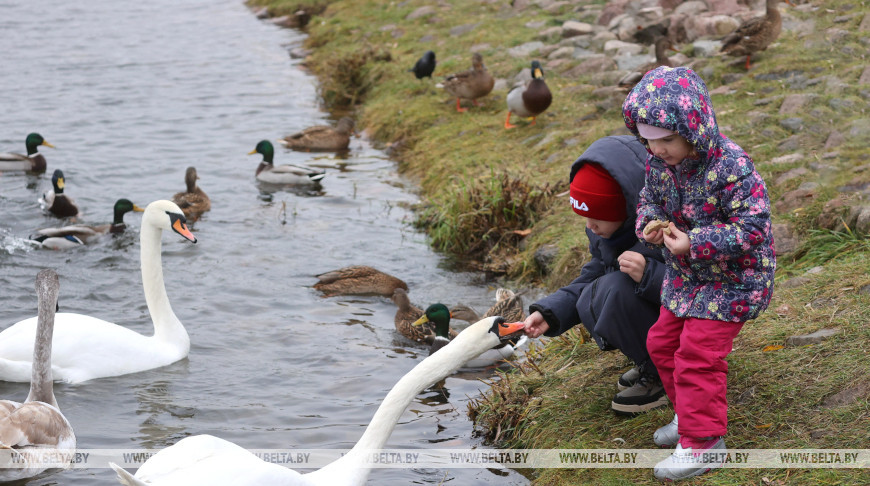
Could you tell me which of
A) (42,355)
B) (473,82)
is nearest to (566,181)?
(473,82)

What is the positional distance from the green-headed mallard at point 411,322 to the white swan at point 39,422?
9.72 feet

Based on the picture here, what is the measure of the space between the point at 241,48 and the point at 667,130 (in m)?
18.3

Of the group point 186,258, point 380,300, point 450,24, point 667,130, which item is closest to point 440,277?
point 380,300

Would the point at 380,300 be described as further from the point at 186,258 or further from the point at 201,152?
the point at 201,152

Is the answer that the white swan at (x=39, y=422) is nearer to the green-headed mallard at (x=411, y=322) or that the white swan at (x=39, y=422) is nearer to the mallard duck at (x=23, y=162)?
the green-headed mallard at (x=411, y=322)

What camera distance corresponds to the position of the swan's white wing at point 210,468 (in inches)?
159

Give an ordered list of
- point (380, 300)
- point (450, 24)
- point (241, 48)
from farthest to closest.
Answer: point (241, 48)
point (450, 24)
point (380, 300)

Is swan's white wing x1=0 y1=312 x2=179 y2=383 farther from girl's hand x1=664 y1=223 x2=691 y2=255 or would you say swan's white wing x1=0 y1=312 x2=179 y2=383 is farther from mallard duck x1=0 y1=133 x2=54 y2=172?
mallard duck x1=0 y1=133 x2=54 y2=172

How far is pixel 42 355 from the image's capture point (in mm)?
5672

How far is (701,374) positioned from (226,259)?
6559mm

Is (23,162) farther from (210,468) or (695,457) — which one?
(695,457)

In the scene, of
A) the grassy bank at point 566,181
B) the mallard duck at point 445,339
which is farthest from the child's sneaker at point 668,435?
the mallard duck at point 445,339

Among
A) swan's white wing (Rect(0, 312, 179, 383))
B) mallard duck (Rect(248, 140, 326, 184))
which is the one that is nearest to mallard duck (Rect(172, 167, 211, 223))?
mallard duck (Rect(248, 140, 326, 184))

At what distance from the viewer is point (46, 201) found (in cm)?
1090
